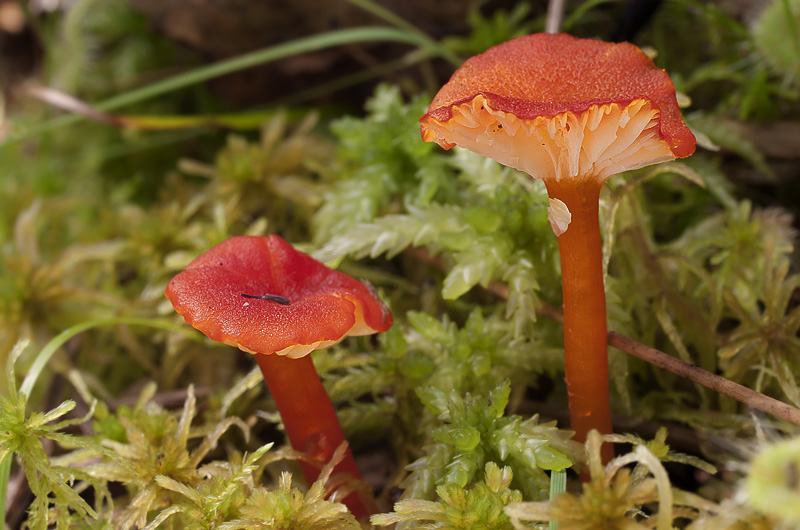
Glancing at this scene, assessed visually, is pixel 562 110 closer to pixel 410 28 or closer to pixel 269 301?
pixel 269 301

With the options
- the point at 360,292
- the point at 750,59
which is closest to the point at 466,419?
the point at 360,292

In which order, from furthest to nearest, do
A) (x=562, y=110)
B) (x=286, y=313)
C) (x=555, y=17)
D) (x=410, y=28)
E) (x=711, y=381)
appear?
1. (x=410, y=28)
2. (x=555, y=17)
3. (x=711, y=381)
4. (x=286, y=313)
5. (x=562, y=110)

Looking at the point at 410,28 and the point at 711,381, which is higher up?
the point at 410,28

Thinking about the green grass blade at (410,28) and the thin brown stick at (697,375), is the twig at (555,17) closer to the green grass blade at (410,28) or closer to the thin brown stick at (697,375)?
the green grass blade at (410,28)

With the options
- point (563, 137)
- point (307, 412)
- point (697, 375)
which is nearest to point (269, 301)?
point (307, 412)

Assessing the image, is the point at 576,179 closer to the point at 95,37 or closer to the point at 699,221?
the point at 699,221
